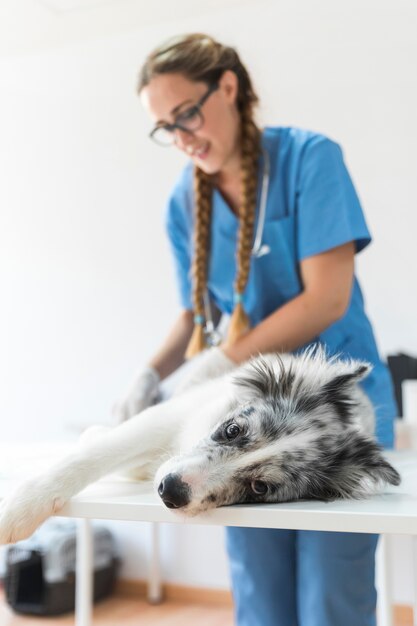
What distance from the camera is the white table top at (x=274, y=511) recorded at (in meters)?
0.93

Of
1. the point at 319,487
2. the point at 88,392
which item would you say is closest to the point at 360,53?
the point at 88,392

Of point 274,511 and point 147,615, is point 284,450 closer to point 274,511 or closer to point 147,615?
point 274,511

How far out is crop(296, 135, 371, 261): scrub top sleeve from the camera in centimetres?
175

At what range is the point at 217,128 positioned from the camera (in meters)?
1.84

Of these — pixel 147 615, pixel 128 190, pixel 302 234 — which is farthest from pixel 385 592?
pixel 128 190

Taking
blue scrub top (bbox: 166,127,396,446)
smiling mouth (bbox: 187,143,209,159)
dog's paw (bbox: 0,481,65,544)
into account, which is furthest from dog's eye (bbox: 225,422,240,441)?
smiling mouth (bbox: 187,143,209,159)

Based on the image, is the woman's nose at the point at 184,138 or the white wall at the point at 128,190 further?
the white wall at the point at 128,190

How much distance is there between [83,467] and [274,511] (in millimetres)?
340

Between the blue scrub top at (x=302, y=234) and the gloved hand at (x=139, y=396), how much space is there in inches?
11.5

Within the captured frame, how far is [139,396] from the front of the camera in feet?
6.18

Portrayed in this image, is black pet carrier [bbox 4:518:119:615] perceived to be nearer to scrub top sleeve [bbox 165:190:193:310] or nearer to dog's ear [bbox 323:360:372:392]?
scrub top sleeve [bbox 165:190:193:310]

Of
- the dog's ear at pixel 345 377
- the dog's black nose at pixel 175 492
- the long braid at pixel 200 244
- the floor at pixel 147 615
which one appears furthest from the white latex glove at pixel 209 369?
the floor at pixel 147 615

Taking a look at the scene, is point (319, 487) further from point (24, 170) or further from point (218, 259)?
point (24, 170)

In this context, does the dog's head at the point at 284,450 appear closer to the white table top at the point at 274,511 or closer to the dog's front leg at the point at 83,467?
the white table top at the point at 274,511
